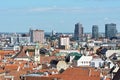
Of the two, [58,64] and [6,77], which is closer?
[6,77]

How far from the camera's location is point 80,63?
96938 mm

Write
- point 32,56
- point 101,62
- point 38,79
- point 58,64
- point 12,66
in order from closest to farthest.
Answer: point 38,79
point 12,66
point 58,64
point 101,62
point 32,56

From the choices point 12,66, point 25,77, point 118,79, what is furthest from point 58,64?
point 118,79

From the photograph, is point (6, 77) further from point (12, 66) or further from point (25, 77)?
point (12, 66)

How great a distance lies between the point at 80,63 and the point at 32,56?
458 inches

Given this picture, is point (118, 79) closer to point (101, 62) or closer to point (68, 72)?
point (68, 72)

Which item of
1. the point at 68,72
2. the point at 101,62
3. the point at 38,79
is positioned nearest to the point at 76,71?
the point at 68,72

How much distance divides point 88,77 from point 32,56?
2077 inches

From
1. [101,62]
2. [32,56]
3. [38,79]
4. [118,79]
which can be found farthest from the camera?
[32,56]

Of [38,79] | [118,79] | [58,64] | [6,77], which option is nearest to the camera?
[118,79]

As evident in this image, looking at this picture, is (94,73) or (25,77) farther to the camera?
(94,73)

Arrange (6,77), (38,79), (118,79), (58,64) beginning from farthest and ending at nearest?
(58,64)
(6,77)
(38,79)
(118,79)

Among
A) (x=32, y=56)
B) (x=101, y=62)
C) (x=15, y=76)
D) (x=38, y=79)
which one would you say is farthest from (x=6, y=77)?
(x=32, y=56)

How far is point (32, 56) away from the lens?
10469cm
